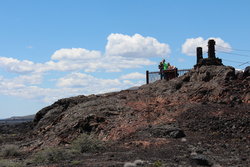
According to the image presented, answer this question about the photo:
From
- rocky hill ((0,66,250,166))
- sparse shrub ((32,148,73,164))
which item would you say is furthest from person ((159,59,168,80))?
sparse shrub ((32,148,73,164))

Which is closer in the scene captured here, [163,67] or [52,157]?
[52,157]

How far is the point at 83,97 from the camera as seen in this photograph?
32250mm

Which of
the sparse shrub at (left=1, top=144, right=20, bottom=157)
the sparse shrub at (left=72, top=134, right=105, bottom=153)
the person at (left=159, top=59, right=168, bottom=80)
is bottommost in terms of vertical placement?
the sparse shrub at (left=1, top=144, right=20, bottom=157)

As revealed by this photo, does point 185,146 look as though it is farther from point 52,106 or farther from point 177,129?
point 52,106

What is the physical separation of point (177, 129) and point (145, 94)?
26.0 ft

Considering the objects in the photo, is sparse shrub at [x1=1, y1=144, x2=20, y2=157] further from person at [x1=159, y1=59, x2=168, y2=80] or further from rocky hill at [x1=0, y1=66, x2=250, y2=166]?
person at [x1=159, y1=59, x2=168, y2=80]

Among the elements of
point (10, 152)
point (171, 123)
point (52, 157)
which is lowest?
point (10, 152)

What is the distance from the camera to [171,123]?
2158cm

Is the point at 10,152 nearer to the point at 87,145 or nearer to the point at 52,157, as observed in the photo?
the point at 87,145

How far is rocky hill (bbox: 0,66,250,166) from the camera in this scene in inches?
620

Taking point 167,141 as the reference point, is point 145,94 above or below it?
above

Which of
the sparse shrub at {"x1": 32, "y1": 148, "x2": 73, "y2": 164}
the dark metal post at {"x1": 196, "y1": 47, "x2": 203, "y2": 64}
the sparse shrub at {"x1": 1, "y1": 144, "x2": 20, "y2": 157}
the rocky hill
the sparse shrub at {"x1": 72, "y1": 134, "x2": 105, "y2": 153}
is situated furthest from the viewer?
the dark metal post at {"x1": 196, "y1": 47, "x2": 203, "y2": 64}

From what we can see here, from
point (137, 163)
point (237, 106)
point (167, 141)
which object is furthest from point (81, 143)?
point (237, 106)

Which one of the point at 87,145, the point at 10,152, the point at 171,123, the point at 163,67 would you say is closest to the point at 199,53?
the point at 163,67
